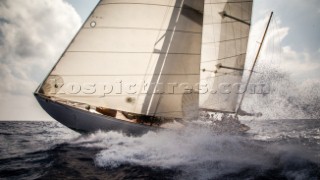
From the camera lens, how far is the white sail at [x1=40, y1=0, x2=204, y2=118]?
10992mm

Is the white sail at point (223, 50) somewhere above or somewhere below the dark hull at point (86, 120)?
above

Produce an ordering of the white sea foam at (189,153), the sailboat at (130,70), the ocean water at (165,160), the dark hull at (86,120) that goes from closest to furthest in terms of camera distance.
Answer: the ocean water at (165,160) → the white sea foam at (189,153) → the dark hull at (86,120) → the sailboat at (130,70)

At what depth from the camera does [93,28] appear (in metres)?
11.1

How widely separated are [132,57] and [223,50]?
28.5ft

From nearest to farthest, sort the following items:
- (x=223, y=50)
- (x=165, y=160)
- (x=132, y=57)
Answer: (x=165, y=160) → (x=132, y=57) → (x=223, y=50)

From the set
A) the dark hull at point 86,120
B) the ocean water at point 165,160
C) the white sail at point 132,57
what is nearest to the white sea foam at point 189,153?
the ocean water at point 165,160

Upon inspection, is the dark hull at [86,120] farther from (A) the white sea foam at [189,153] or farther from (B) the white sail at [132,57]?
(B) the white sail at [132,57]

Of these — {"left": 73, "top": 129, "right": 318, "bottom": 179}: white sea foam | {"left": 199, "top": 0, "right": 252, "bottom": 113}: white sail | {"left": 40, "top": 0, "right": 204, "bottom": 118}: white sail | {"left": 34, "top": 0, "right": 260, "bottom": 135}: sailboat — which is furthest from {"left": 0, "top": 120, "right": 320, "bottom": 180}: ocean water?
{"left": 199, "top": 0, "right": 252, "bottom": 113}: white sail

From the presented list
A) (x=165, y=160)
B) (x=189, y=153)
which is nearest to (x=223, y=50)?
(x=189, y=153)

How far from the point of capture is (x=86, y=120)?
11.0 m

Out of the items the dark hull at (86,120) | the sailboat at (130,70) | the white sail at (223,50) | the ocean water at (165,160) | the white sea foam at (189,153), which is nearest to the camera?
the ocean water at (165,160)

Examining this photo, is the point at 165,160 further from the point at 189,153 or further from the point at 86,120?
the point at 86,120

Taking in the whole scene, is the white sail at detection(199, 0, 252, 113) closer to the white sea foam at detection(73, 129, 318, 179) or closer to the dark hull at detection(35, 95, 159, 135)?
the white sea foam at detection(73, 129, 318, 179)

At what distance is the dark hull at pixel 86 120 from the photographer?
1081 cm
